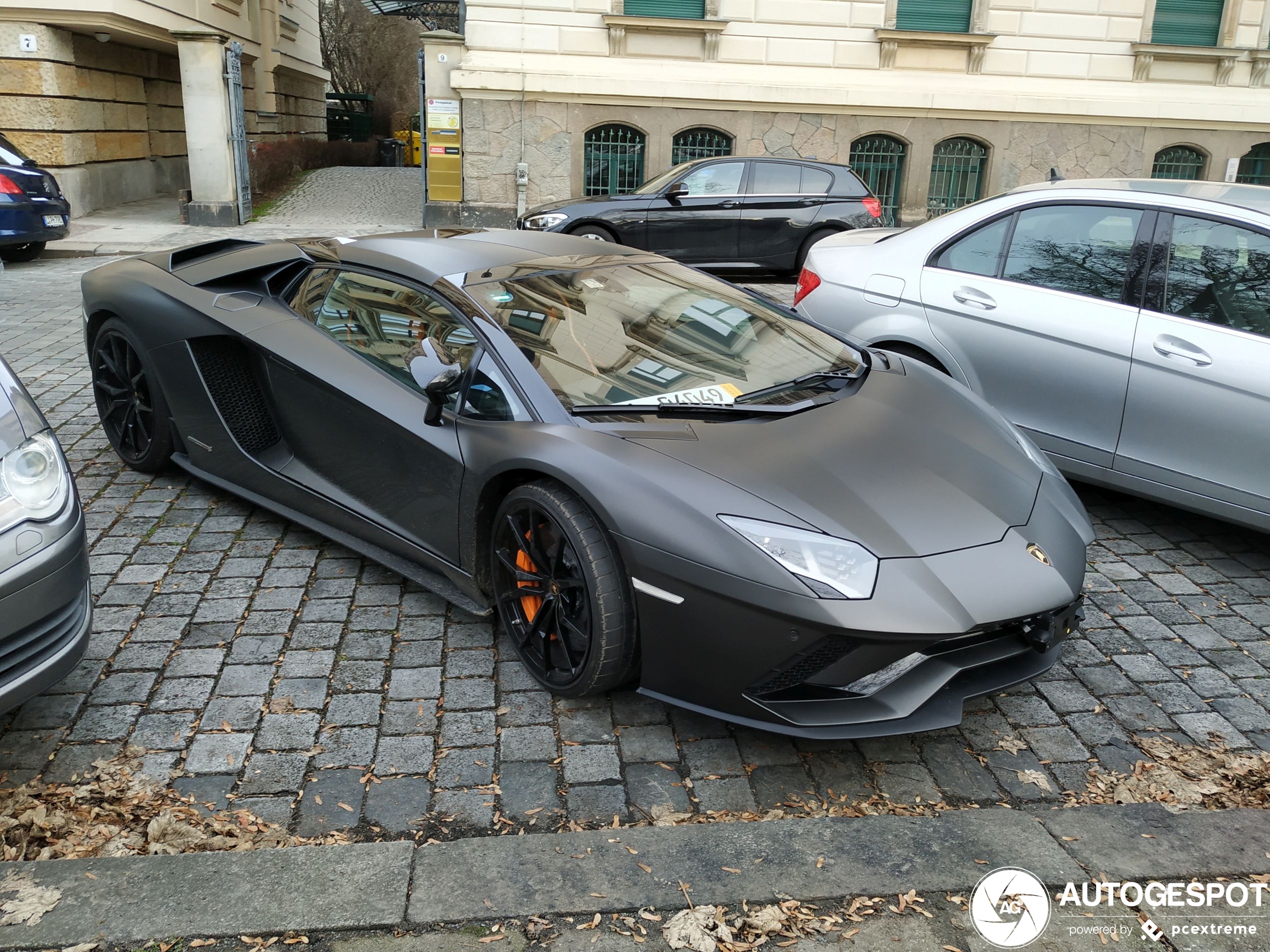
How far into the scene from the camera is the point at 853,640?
2.78 metres

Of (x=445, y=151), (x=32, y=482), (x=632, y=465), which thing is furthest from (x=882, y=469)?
(x=445, y=151)

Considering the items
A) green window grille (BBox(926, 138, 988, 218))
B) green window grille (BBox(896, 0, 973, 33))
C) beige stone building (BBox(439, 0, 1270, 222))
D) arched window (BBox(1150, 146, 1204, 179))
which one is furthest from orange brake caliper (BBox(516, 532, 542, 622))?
arched window (BBox(1150, 146, 1204, 179))

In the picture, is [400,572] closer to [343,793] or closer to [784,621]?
[343,793]

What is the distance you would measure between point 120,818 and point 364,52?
37771 millimetres

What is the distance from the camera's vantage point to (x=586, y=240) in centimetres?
459

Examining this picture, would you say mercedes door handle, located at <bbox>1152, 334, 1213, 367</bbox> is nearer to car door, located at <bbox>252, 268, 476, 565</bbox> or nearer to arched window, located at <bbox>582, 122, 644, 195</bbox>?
car door, located at <bbox>252, 268, 476, 565</bbox>

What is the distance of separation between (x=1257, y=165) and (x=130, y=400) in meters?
18.1

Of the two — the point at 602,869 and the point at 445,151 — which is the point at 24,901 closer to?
the point at 602,869

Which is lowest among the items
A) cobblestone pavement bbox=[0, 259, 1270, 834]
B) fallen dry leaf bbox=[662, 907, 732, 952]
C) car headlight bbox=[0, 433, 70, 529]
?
cobblestone pavement bbox=[0, 259, 1270, 834]

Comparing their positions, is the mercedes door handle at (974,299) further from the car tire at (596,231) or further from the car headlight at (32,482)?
the car tire at (596,231)

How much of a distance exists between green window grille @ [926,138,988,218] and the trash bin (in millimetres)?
18135

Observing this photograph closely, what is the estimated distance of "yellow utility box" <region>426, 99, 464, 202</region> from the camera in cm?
1530

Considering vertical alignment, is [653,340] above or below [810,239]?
above

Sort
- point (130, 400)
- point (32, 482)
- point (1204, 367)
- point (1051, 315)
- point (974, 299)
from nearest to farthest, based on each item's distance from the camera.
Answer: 1. point (32, 482)
2. point (1204, 367)
3. point (1051, 315)
4. point (130, 400)
5. point (974, 299)
